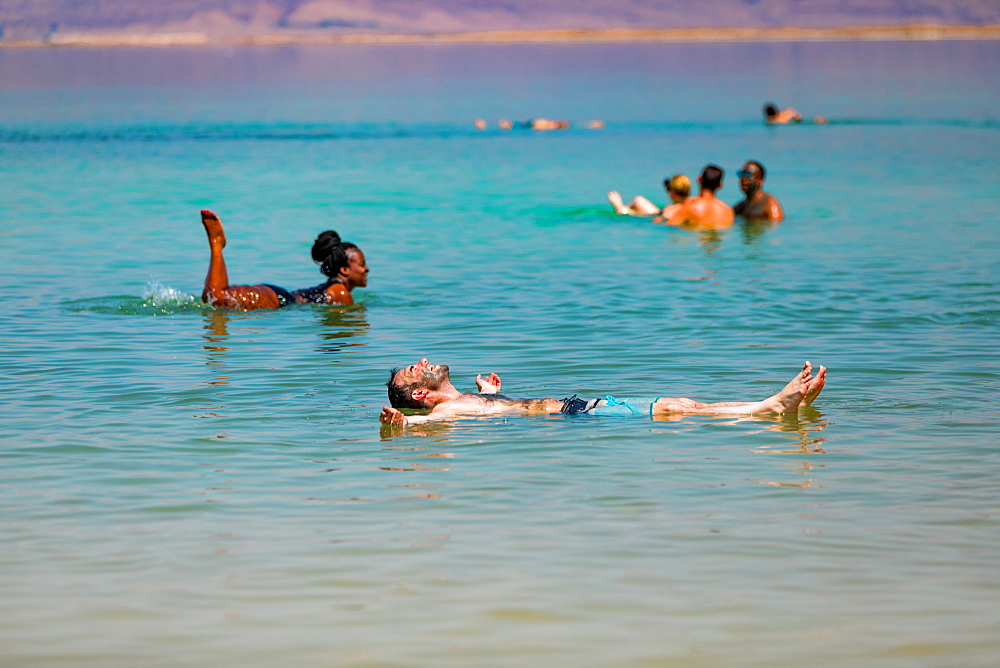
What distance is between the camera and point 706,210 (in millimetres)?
26453

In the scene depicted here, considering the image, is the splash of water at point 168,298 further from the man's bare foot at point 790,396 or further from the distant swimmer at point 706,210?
the distant swimmer at point 706,210

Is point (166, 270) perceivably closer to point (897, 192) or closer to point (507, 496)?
point (507, 496)

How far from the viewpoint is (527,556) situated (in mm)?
8703

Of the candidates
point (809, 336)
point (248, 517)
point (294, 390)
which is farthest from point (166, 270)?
point (248, 517)

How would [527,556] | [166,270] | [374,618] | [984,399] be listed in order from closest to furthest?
1. [374,618]
2. [527,556]
3. [984,399]
4. [166,270]

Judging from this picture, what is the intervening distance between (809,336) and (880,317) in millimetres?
1598

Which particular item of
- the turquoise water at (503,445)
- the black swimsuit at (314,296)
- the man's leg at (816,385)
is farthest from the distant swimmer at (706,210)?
the man's leg at (816,385)

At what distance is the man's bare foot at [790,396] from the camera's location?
1108 centimetres

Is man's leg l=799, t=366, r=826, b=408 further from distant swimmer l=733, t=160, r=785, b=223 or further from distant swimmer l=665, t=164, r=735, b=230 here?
distant swimmer l=733, t=160, r=785, b=223

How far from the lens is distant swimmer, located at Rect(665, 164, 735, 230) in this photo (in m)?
26.2

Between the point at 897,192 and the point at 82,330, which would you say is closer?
the point at 82,330

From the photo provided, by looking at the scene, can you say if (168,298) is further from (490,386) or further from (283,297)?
(490,386)

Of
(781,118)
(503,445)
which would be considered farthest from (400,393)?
(781,118)

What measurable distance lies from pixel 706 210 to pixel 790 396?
1541cm
